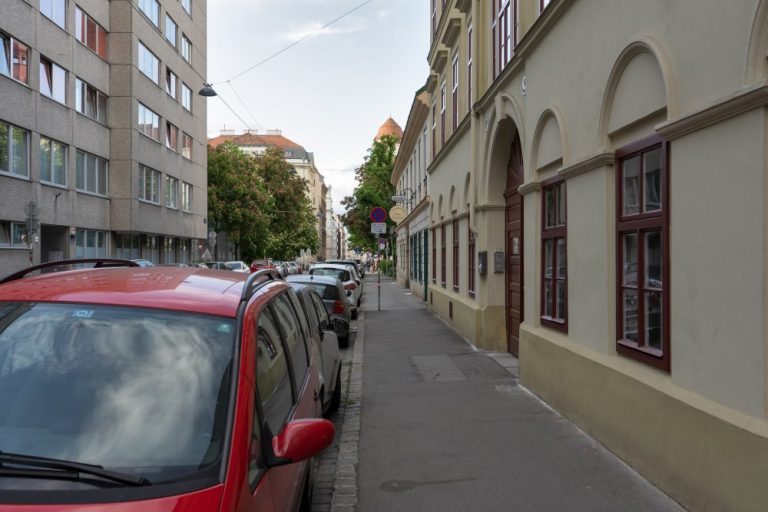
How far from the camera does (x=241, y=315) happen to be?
115 inches

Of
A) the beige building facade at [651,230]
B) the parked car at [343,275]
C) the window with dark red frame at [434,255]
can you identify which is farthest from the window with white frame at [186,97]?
the beige building facade at [651,230]

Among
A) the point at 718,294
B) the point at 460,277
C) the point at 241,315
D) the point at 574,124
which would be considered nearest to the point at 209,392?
the point at 241,315

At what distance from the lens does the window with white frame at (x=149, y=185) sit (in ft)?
103

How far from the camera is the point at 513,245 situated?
36.7ft

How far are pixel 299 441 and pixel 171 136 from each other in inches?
1424

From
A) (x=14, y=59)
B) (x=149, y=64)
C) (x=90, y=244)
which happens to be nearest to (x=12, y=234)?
(x=14, y=59)

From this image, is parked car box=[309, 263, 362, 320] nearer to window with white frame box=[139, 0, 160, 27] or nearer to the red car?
the red car

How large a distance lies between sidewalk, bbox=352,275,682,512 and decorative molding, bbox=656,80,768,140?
2536 mm

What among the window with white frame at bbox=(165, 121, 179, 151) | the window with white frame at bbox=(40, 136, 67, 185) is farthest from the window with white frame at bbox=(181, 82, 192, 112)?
the window with white frame at bbox=(40, 136, 67, 185)

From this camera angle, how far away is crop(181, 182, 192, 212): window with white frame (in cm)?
3812

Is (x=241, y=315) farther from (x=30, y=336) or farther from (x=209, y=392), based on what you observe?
(x=30, y=336)

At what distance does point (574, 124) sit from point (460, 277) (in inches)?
327

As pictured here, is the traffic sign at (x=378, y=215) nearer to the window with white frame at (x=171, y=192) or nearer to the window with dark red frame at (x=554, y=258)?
the window with dark red frame at (x=554, y=258)

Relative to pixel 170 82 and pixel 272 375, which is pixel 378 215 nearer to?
pixel 272 375
